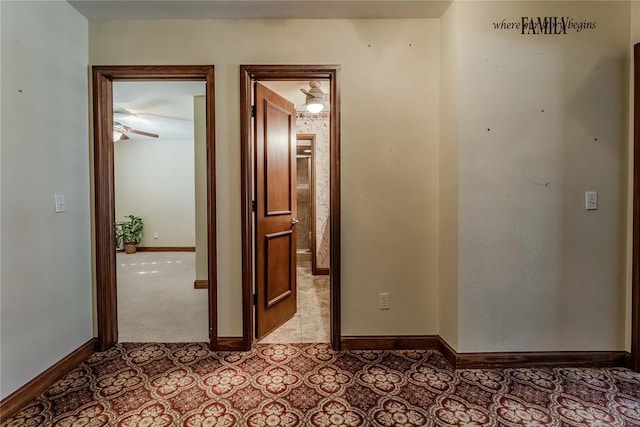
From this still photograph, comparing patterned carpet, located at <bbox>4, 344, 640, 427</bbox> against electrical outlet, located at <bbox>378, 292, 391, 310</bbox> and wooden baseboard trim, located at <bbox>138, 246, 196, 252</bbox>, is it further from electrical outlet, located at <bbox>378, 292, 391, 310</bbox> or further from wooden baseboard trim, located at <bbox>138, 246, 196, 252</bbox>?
wooden baseboard trim, located at <bbox>138, 246, 196, 252</bbox>

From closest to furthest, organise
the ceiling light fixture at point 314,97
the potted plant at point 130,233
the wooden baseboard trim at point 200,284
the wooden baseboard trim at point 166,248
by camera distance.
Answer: the ceiling light fixture at point 314,97 → the wooden baseboard trim at point 200,284 → the potted plant at point 130,233 → the wooden baseboard trim at point 166,248

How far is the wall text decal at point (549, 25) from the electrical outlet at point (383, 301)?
1.99 meters

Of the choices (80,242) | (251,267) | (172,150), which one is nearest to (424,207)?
(251,267)

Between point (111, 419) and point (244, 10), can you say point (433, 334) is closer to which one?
point (111, 419)

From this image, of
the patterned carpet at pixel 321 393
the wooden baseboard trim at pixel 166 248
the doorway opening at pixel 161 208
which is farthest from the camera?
the wooden baseboard trim at pixel 166 248

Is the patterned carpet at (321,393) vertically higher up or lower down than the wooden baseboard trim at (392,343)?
lower down

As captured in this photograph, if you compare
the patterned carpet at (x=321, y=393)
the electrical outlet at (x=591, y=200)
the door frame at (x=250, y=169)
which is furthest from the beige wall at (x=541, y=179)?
the door frame at (x=250, y=169)

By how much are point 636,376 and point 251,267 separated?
265 cm

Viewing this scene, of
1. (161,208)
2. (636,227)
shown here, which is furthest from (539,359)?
(161,208)

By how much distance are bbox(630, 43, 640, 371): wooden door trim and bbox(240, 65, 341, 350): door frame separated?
6.36 ft

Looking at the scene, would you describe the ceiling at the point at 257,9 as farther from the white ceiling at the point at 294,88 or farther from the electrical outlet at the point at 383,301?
the electrical outlet at the point at 383,301

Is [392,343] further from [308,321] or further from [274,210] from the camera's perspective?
[274,210]

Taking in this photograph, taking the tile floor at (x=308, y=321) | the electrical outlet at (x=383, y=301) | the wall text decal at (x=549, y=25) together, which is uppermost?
the wall text decal at (x=549, y=25)

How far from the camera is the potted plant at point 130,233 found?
6875 mm
